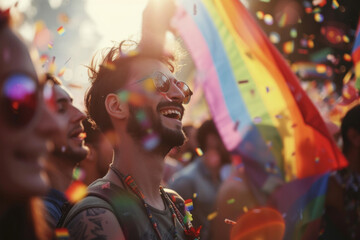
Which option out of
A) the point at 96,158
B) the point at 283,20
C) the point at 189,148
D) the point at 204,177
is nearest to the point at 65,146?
the point at 96,158

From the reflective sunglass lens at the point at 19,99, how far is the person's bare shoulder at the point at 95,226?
1097 mm

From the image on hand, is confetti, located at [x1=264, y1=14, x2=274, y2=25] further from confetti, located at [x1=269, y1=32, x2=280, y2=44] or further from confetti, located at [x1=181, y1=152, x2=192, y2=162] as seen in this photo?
confetti, located at [x1=181, y1=152, x2=192, y2=162]

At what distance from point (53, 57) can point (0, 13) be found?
1.49m

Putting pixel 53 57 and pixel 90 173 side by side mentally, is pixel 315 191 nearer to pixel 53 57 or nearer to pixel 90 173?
pixel 90 173

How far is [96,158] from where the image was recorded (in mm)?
4328

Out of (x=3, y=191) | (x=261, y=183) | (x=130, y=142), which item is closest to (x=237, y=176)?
(x=261, y=183)

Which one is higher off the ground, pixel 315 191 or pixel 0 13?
pixel 0 13

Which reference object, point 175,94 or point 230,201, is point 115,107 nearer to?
point 175,94

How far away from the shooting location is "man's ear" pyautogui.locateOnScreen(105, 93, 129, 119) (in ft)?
9.32

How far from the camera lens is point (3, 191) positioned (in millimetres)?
1075

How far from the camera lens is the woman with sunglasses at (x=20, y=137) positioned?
1094mm

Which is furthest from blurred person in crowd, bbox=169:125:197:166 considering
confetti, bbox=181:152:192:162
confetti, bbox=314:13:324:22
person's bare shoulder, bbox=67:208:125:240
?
confetti, bbox=314:13:324:22

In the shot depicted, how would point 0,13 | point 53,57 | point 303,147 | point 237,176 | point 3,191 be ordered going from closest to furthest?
1. point 3,191
2. point 0,13
3. point 53,57
4. point 303,147
5. point 237,176

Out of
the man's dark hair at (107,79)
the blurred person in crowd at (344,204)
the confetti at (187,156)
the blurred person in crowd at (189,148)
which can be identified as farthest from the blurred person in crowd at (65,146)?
the confetti at (187,156)
